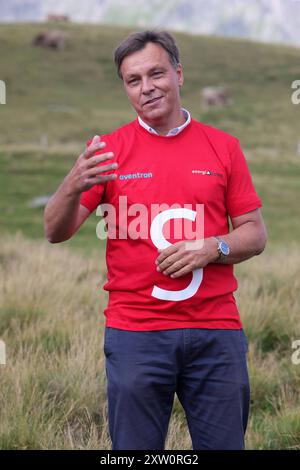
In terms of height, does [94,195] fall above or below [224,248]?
above

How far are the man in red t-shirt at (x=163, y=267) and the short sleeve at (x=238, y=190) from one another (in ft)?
0.04

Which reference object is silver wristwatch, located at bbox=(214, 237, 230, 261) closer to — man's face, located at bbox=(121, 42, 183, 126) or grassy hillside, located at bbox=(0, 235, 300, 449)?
man's face, located at bbox=(121, 42, 183, 126)

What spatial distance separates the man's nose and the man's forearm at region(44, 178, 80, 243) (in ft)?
1.64

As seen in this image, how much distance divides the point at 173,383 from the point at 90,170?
855mm

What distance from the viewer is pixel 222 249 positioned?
9.86 ft

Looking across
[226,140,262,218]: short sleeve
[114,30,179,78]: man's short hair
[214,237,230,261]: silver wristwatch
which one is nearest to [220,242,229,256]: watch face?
[214,237,230,261]: silver wristwatch

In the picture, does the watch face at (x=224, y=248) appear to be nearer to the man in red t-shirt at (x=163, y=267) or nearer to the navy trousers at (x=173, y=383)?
the man in red t-shirt at (x=163, y=267)

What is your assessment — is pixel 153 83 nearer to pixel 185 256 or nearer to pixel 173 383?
pixel 185 256

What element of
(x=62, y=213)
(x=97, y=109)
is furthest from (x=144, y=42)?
(x=97, y=109)

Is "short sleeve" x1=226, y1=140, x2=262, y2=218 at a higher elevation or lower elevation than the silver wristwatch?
higher

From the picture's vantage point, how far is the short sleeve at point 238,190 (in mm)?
3139

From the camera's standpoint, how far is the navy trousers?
2.92m
